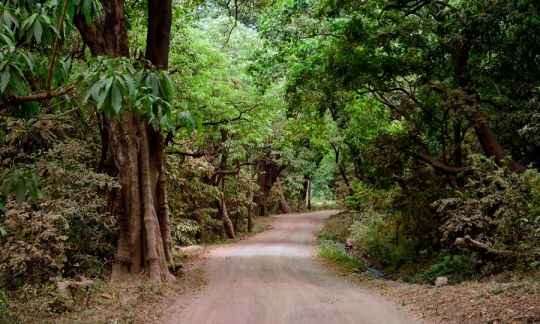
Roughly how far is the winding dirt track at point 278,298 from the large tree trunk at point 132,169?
1799mm

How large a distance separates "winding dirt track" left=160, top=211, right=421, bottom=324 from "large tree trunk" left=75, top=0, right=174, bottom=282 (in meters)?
1.80

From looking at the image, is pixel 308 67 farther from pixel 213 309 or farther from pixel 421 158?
pixel 213 309

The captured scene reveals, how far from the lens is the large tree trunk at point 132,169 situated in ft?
32.9

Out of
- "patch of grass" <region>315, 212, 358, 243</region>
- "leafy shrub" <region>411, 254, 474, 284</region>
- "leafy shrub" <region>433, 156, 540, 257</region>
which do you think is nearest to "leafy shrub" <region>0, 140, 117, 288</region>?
"leafy shrub" <region>433, 156, 540, 257</region>

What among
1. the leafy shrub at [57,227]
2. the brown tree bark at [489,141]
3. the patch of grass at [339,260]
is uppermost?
the brown tree bark at [489,141]

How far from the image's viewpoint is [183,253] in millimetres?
17938

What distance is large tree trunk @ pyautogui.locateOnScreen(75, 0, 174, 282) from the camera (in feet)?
32.9

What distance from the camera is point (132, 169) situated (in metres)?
10.6

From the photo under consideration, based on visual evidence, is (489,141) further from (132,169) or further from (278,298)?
(132,169)

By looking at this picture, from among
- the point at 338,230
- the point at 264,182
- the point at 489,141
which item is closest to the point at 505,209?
the point at 489,141

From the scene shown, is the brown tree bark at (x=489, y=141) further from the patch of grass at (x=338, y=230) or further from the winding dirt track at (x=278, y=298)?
the patch of grass at (x=338, y=230)

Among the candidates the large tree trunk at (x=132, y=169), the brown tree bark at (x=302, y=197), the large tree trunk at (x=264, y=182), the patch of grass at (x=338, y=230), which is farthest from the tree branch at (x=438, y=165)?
the brown tree bark at (x=302, y=197)

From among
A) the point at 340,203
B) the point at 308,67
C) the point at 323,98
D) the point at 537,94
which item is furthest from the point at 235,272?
the point at 340,203

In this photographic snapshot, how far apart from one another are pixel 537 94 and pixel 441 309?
18.7 ft
